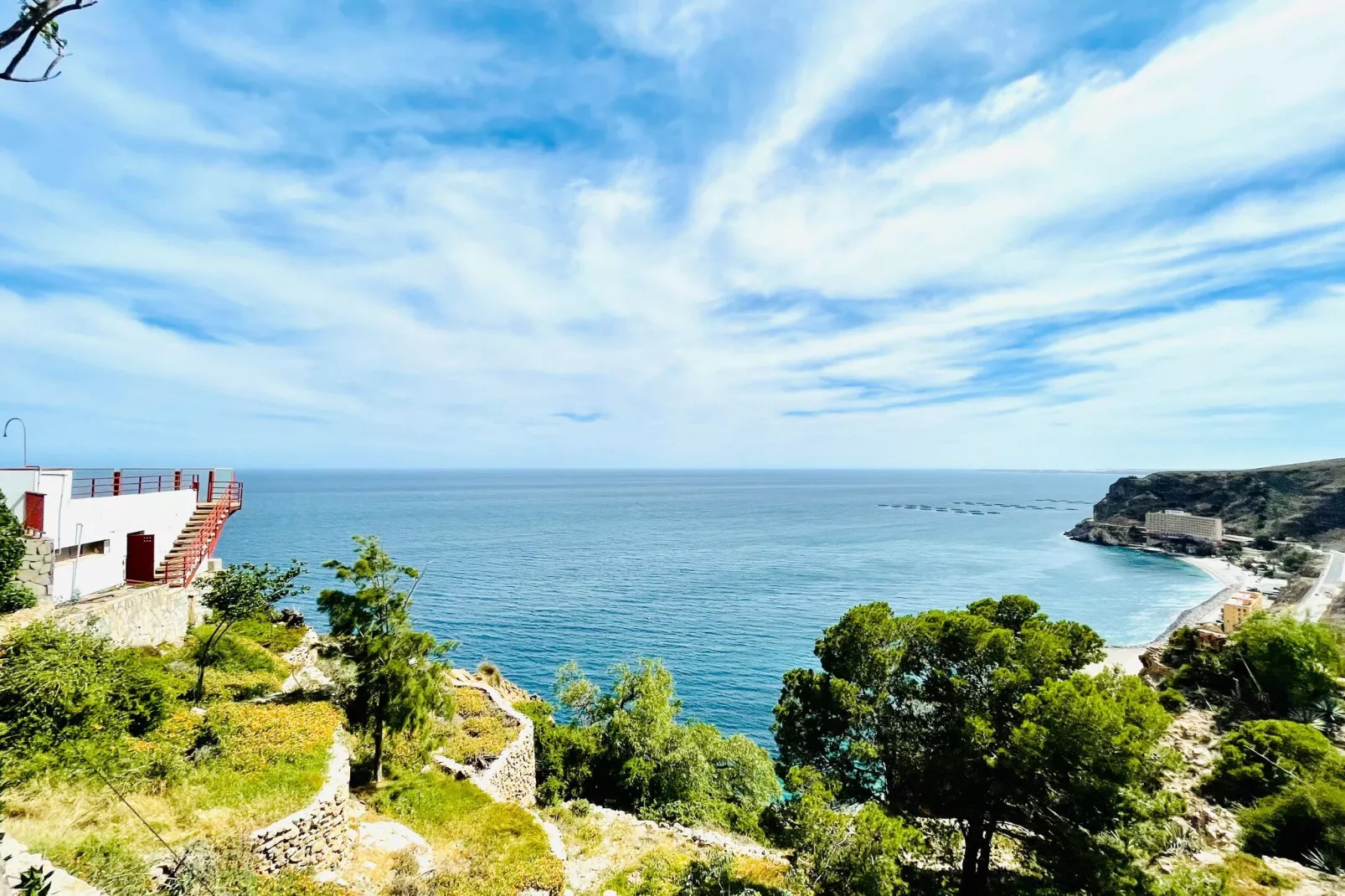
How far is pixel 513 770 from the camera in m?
23.2

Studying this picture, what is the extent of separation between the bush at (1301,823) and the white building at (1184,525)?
13855 centimetres

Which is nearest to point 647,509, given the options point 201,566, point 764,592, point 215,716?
point 764,592

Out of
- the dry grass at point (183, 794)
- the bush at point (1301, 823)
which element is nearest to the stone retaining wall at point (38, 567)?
the dry grass at point (183, 794)

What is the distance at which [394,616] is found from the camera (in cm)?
1833

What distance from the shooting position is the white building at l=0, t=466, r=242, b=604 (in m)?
20.8

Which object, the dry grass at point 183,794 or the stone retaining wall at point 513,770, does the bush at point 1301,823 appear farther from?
the dry grass at point 183,794

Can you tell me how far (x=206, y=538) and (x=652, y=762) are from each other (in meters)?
25.2

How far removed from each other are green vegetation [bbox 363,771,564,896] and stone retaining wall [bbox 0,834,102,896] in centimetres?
698

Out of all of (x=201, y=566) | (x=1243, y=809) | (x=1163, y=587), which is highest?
(x=201, y=566)

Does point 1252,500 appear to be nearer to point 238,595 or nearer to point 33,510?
point 238,595

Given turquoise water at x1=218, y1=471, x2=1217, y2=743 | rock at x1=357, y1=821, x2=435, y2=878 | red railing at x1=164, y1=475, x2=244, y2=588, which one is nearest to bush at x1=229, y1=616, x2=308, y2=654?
red railing at x1=164, y1=475, x2=244, y2=588

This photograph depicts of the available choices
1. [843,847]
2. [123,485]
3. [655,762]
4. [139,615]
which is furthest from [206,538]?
[843,847]

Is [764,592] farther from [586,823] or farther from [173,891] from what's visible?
[173,891]

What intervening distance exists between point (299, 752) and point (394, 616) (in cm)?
422
